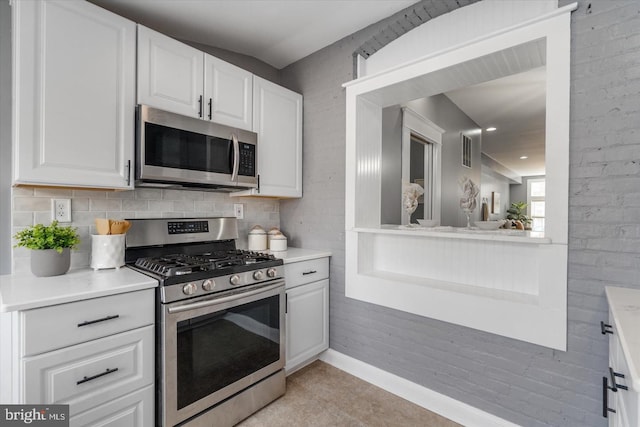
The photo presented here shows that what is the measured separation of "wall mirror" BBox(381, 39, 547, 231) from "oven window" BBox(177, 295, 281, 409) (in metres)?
1.47

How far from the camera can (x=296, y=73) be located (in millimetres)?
2805

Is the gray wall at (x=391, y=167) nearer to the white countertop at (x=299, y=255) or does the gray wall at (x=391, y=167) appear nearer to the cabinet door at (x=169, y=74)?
the white countertop at (x=299, y=255)

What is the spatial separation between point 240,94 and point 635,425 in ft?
8.02

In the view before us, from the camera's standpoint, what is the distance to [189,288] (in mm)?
1554

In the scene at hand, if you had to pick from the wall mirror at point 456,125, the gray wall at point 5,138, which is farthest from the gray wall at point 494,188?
the gray wall at point 5,138

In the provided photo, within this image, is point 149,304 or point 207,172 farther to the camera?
point 207,172

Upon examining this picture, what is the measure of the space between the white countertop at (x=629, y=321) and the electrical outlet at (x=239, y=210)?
235 cm

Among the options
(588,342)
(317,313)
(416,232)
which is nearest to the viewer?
(588,342)

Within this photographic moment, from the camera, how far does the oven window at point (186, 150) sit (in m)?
1.78

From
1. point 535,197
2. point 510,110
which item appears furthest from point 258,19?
point 535,197

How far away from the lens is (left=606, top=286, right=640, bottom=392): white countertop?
627 mm

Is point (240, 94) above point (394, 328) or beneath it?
above

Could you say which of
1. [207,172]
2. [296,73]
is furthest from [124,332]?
[296,73]

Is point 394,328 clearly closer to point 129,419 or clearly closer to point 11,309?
point 129,419
